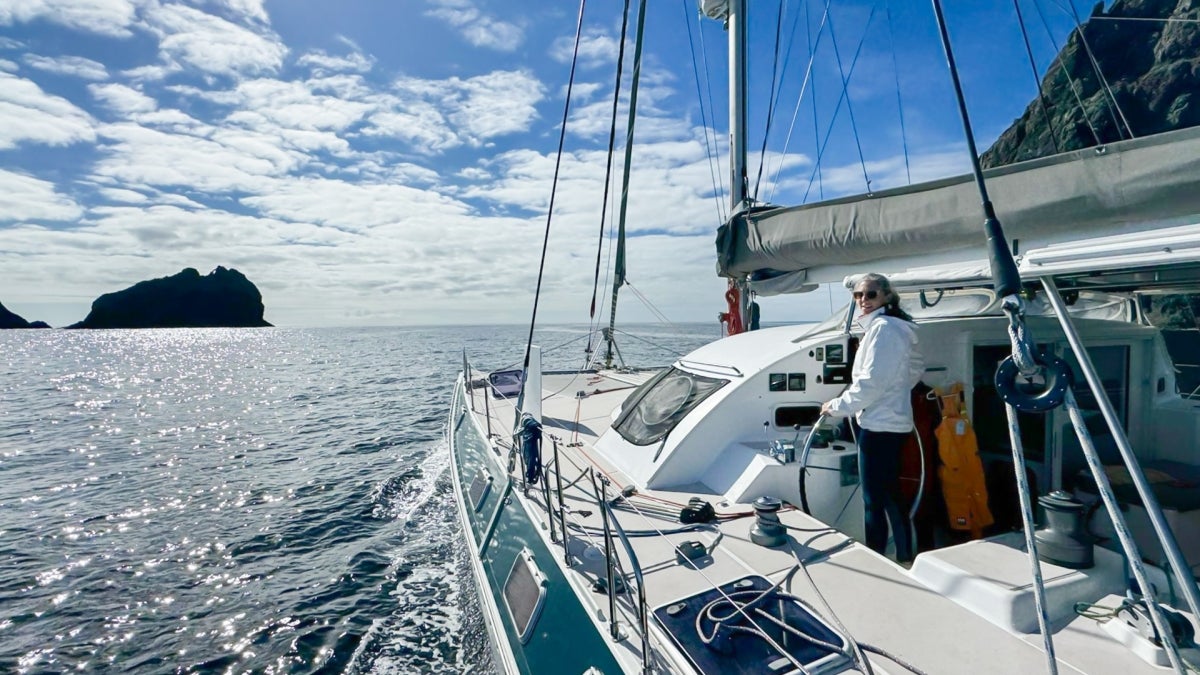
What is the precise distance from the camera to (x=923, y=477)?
11.8 feet

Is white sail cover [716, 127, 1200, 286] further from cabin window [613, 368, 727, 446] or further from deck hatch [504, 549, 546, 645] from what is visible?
deck hatch [504, 549, 546, 645]

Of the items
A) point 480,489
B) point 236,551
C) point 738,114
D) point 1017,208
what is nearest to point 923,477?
Answer: point 1017,208

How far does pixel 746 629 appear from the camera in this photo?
232 centimetres

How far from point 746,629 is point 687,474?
6.93ft

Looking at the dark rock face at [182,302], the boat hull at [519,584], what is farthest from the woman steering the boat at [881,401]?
the dark rock face at [182,302]

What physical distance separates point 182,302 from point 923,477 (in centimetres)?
16438

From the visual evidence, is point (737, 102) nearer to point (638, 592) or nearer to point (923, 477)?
point (923, 477)

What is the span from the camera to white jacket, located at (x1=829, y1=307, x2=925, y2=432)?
3.12m

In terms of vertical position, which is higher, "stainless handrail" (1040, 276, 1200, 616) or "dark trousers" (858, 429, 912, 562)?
"stainless handrail" (1040, 276, 1200, 616)

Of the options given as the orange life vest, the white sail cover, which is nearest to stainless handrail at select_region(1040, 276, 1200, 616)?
the white sail cover

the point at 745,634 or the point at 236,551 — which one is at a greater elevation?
the point at 745,634

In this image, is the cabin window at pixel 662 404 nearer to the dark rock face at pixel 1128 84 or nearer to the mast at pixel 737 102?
the mast at pixel 737 102

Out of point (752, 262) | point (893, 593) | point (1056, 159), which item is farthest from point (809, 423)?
point (1056, 159)

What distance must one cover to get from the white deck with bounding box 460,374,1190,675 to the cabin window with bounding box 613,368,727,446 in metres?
0.96
